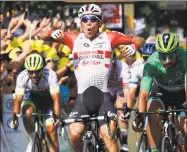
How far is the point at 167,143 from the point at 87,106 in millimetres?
1186

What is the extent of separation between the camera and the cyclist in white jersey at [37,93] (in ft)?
34.6

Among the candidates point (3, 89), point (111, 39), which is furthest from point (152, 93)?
point (3, 89)

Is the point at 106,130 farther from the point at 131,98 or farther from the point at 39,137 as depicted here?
the point at 131,98

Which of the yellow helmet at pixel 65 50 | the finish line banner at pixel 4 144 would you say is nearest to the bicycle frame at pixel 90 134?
the finish line banner at pixel 4 144

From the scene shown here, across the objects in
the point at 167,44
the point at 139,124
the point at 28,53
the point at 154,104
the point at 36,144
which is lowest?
the point at 36,144

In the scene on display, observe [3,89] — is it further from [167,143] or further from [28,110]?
[167,143]

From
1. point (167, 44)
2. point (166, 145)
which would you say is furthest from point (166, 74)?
point (166, 145)

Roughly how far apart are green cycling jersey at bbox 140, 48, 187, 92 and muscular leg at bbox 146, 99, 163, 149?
1.05 feet

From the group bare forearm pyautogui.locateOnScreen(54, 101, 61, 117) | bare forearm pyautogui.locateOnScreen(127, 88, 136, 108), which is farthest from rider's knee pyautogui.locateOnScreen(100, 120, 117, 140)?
bare forearm pyautogui.locateOnScreen(127, 88, 136, 108)

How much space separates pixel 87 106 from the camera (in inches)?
367

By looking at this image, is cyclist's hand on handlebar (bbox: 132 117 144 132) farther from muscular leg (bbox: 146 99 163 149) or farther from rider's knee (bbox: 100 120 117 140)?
muscular leg (bbox: 146 99 163 149)

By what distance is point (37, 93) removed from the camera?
11000 mm

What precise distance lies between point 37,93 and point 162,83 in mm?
2126

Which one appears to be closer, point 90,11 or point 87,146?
point 87,146
